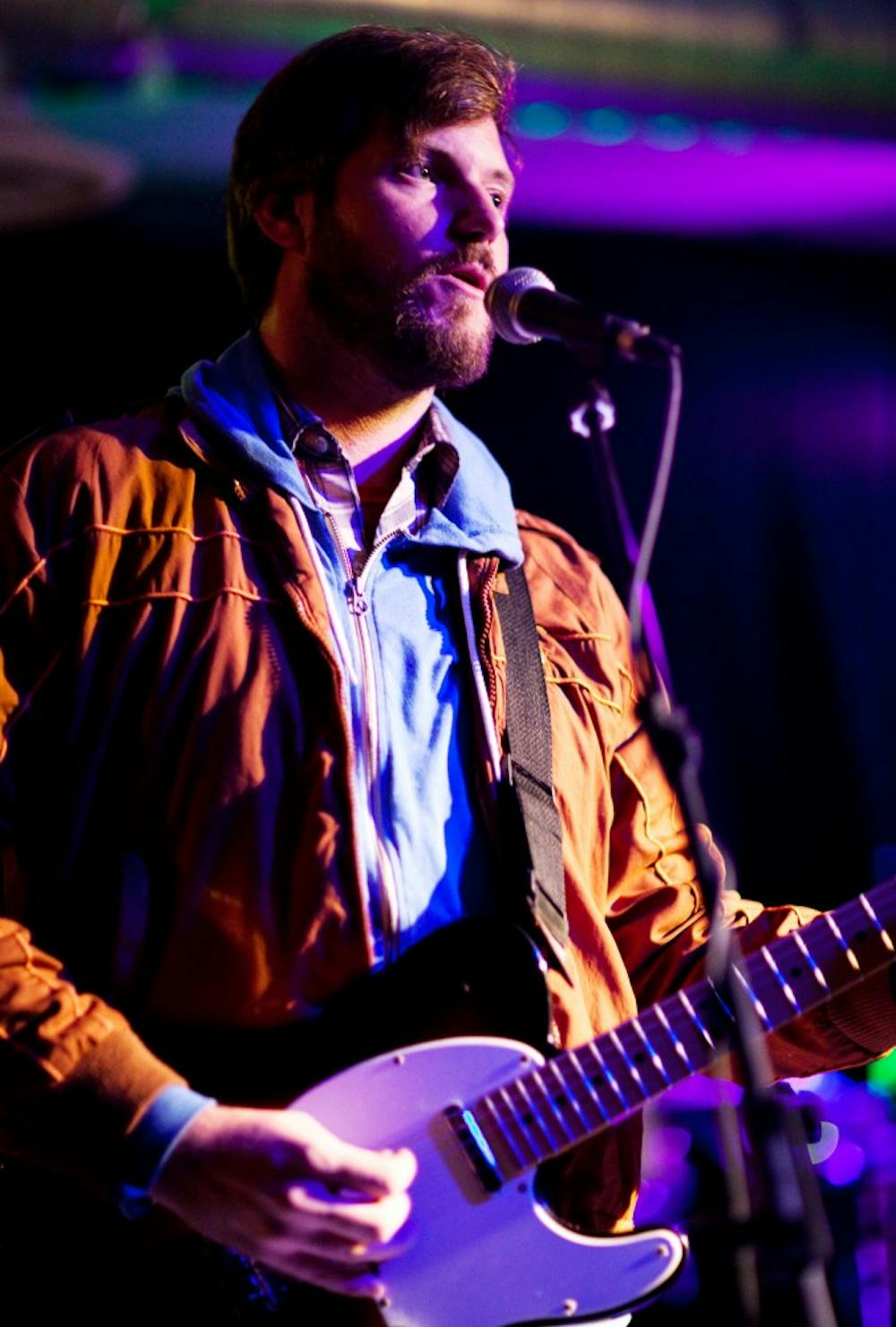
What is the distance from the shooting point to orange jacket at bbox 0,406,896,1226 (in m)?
1.90

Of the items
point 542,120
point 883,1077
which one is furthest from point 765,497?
point 883,1077

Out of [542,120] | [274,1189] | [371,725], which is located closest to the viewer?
[274,1189]

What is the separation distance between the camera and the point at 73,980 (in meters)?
2.03

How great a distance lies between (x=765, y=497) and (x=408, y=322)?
305 centimetres

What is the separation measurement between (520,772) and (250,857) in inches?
17.4

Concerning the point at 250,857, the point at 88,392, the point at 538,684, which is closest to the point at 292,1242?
the point at 250,857

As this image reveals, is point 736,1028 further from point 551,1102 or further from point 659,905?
point 659,905

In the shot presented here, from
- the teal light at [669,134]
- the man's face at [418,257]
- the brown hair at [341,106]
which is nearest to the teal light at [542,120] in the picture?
the teal light at [669,134]

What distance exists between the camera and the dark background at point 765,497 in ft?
15.7

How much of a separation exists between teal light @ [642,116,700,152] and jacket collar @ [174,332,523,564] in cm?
182

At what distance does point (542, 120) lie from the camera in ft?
13.5

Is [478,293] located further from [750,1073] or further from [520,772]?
[750,1073]

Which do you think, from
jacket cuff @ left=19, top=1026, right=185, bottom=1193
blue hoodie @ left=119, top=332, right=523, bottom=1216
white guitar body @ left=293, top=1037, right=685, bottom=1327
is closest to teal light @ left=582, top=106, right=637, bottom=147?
blue hoodie @ left=119, top=332, right=523, bottom=1216

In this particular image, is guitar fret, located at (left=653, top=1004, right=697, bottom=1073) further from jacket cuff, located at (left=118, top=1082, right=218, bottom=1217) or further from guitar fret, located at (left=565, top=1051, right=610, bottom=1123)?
jacket cuff, located at (left=118, top=1082, right=218, bottom=1217)
